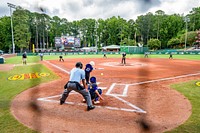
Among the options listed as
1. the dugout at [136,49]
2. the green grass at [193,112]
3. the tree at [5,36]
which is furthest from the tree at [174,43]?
the tree at [5,36]

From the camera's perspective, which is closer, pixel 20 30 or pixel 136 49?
pixel 136 49

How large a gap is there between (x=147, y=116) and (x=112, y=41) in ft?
273

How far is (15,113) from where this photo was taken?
593cm

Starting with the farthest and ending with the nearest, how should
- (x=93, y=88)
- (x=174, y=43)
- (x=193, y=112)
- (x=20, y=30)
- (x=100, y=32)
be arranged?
(x=100, y=32), (x=174, y=43), (x=20, y=30), (x=93, y=88), (x=193, y=112)

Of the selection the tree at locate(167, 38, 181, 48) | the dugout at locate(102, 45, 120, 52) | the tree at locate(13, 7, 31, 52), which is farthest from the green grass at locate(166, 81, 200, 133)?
the tree at locate(13, 7, 31, 52)

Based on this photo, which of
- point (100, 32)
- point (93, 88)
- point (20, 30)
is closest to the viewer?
point (93, 88)

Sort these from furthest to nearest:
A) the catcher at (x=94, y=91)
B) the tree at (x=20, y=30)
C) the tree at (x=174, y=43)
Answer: the tree at (x=174, y=43) → the tree at (x=20, y=30) → the catcher at (x=94, y=91)

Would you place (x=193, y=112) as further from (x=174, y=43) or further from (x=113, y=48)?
(x=174, y=43)

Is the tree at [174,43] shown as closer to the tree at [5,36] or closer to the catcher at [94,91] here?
the tree at [5,36]

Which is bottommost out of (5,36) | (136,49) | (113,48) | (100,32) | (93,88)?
(93,88)

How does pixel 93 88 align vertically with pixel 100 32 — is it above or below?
below

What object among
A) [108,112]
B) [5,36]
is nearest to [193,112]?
[108,112]

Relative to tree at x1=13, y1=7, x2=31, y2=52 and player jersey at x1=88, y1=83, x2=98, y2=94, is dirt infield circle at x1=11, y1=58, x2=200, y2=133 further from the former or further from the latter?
tree at x1=13, y1=7, x2=31, y2=52

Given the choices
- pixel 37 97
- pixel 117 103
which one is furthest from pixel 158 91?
pixel 37 97
